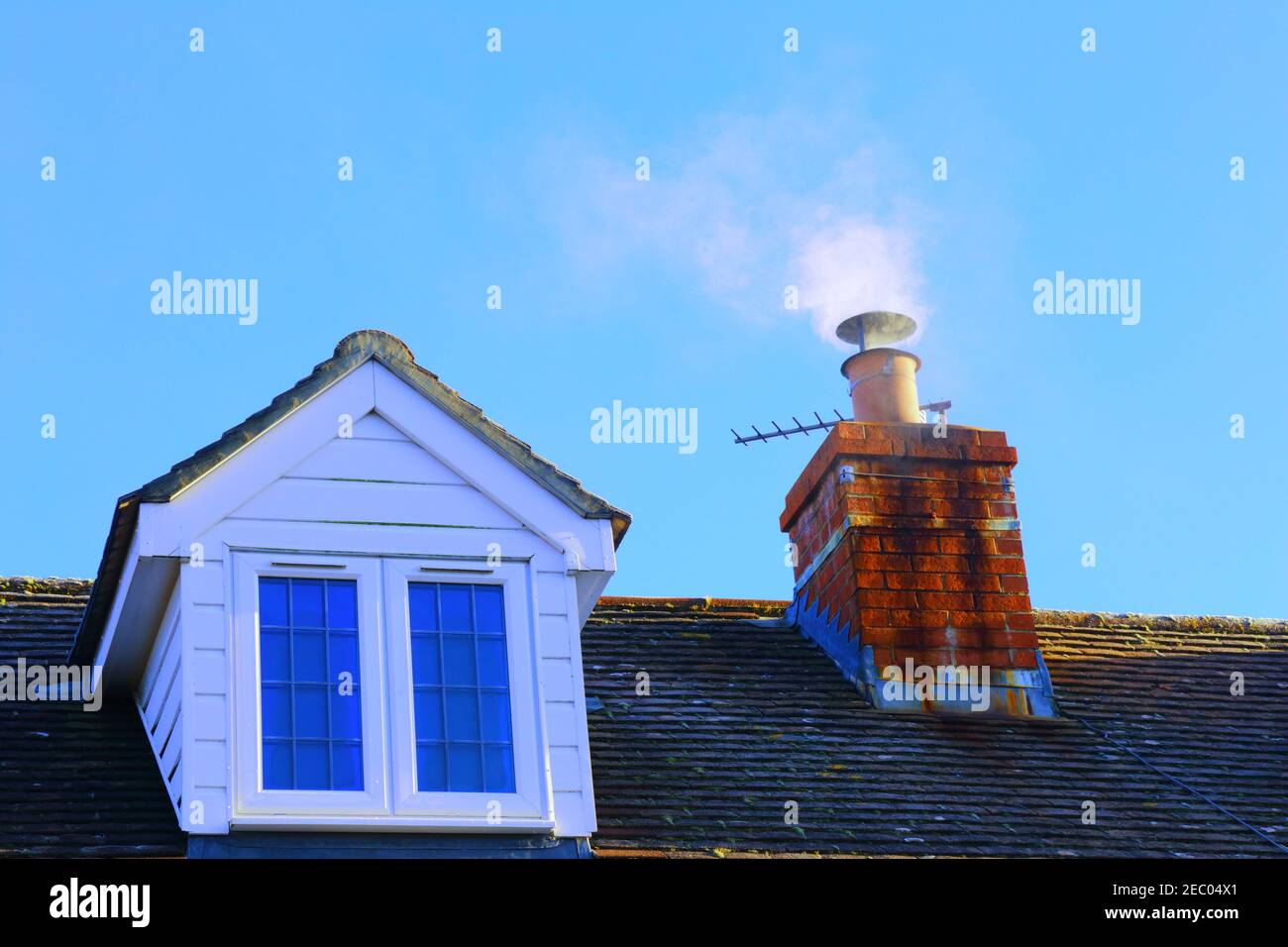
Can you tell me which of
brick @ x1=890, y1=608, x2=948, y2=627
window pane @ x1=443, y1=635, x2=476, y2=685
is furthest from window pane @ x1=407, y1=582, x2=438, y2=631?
brick @ x1=890, y1=608, x2=948, y2=627

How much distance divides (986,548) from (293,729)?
5.37 metres

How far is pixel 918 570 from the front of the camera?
12.2 m

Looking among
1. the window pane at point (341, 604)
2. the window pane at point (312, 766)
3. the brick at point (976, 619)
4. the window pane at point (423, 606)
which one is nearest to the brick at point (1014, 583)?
the brick at point (976, 619)

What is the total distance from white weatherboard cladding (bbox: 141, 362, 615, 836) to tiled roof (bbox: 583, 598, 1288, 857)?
835 millimetres

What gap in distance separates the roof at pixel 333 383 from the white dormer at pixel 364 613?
11 millimetres

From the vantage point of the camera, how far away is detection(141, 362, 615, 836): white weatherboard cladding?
8750 mm

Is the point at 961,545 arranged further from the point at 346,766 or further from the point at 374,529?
the point at 346,766

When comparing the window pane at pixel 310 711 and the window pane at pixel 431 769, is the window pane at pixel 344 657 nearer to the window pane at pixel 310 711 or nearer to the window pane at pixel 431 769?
the window pane at pixel 310 711

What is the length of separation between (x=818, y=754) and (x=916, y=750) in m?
0.67

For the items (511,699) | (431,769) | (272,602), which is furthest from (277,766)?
(511,699)

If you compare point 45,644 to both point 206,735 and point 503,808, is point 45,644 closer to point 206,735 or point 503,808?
point 206,735

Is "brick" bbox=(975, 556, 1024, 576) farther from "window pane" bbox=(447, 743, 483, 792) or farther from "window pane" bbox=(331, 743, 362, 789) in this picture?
"window pane" bbox=(331, 743, 362, 789)

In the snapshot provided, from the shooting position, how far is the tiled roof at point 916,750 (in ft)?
32.0
